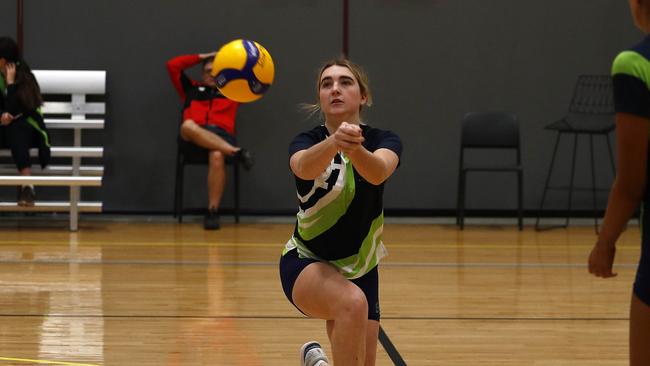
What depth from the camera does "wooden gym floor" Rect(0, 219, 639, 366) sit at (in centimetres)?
448

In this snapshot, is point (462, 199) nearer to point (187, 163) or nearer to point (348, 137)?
point (187, 163)

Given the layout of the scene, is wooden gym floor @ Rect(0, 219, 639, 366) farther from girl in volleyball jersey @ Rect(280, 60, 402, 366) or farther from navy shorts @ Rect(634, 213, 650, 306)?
navy shorts @ Rect(634, 213, 650, 306)

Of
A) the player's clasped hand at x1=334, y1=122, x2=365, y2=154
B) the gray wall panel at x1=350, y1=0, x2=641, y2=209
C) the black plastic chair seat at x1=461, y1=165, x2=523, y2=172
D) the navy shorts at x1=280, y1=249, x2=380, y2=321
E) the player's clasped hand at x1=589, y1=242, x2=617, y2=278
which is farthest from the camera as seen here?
the gray wall panel at x1=350, y1=0, x2=641, y2=209

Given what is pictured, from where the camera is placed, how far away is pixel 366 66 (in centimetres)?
982

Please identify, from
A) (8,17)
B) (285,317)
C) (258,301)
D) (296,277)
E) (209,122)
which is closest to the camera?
(296,277)

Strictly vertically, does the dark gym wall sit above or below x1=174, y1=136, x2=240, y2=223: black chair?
above

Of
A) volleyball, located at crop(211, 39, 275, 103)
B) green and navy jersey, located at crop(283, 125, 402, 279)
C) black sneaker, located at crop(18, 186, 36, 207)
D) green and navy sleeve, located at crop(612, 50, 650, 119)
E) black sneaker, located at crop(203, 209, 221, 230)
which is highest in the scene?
green and navy sleeve, located at crop(612, 50, 650, 119)

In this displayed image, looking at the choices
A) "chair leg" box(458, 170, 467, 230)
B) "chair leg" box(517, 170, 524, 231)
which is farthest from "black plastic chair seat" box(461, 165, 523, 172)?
"chair leg" box(458, 170, 467, 230)

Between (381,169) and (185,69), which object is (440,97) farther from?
(381,169)

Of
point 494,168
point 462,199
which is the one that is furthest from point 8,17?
point 494,168

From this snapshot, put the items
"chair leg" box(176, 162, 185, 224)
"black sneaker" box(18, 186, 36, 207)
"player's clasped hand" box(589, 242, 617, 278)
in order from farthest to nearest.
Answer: "chair leg" box(176, 162, 185, 224), "black sneaker" box(18, 186, 36, 207), "player's clasped hand" box(589, 242, 617, 278)

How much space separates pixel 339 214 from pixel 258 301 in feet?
7.58

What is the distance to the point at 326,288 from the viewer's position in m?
3.30

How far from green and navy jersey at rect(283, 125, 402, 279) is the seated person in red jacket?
212 inches
